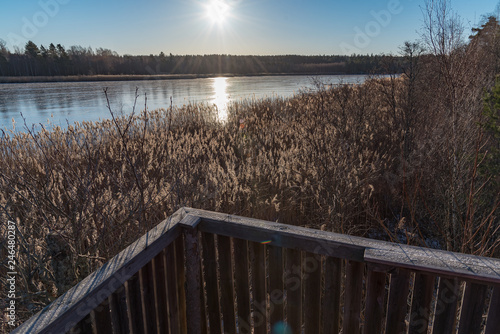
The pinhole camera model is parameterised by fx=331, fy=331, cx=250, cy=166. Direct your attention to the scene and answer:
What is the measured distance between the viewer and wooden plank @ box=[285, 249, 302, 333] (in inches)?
69.0

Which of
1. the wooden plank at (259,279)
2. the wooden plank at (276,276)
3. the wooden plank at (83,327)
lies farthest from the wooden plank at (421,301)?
the wooden plank at (83,327)

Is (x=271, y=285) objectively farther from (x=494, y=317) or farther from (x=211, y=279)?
(x=494, y=317)

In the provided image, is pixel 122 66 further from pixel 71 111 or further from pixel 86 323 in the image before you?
pixel 86 323

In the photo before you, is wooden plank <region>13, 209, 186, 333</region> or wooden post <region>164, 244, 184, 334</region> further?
wooden post <region>164, 244, 184, 334</region>

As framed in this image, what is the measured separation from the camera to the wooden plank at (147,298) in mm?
1754

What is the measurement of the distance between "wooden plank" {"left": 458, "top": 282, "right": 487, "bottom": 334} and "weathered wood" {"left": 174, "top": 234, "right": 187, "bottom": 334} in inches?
58.0

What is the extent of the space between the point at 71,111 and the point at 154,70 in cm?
7253

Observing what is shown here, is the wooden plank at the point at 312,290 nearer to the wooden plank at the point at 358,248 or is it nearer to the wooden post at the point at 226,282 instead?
the wooden plank at the point at 358,248

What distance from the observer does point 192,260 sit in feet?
6.57

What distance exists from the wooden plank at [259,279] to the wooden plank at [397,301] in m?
0.67

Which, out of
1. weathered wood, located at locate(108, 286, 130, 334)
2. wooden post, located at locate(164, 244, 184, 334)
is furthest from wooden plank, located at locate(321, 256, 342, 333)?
weathered wood, located at locate(108, 286, 130, 334)

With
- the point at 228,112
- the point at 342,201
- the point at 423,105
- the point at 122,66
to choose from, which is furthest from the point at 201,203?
the point at 122,66

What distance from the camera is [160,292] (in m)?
1.91

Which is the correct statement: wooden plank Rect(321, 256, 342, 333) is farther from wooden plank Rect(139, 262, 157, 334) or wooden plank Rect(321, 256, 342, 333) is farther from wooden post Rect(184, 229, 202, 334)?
wooden plank Rect(139, 262, 157, 334)
